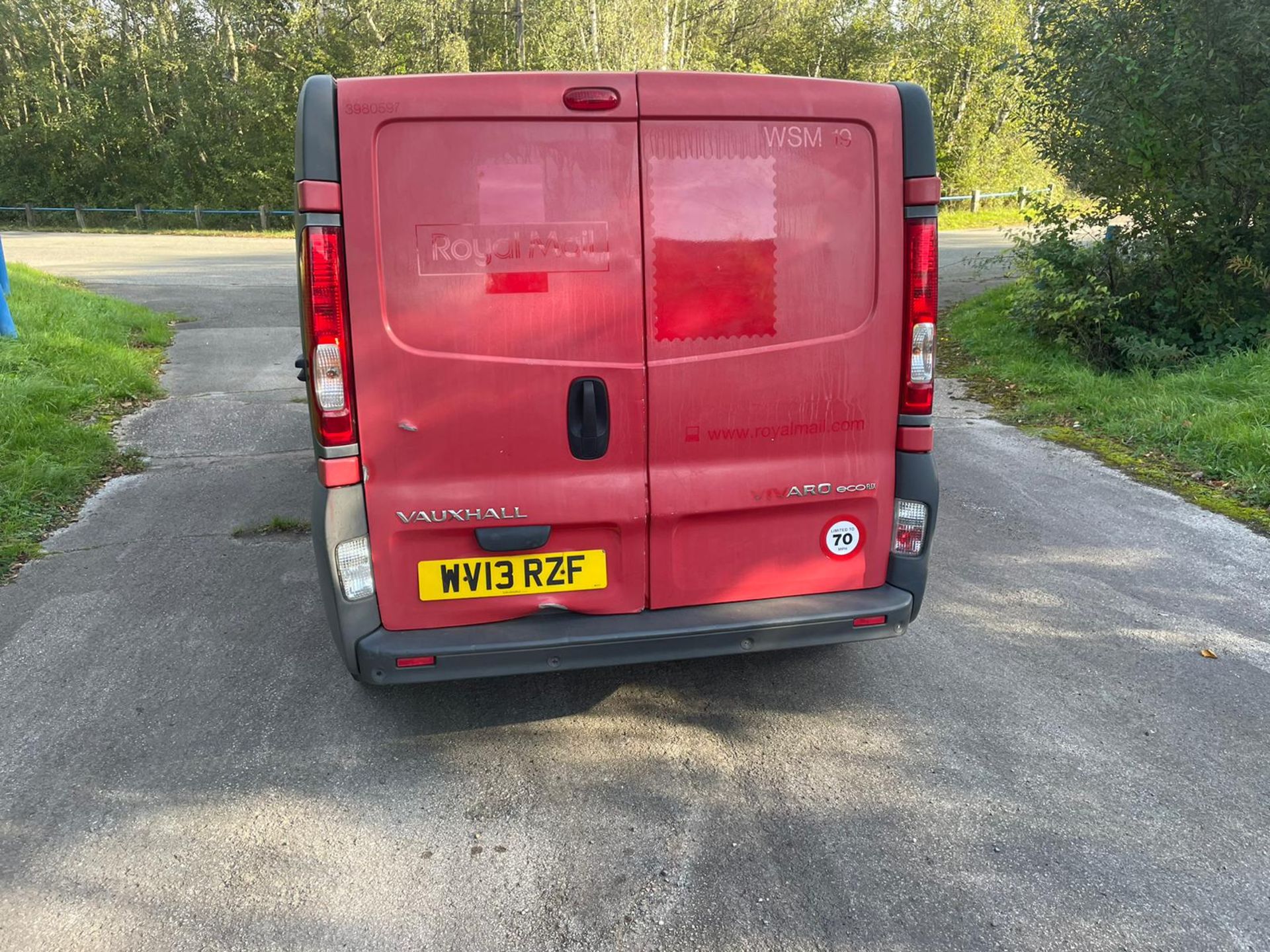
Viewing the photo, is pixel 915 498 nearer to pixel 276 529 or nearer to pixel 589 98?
pixel 589 98

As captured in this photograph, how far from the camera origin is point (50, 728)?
345 centimetres

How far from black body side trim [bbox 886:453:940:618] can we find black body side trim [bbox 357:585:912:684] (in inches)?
2.7

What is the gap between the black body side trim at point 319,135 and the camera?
275 cm

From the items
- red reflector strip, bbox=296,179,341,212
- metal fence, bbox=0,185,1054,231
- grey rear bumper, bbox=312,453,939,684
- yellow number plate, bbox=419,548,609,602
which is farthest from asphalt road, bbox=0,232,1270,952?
metal fence, bbox=0,185,1054,231

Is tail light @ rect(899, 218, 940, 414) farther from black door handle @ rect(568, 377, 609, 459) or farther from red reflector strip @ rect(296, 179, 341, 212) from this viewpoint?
red reflector strip @ rect(296, 179, 341, 212)

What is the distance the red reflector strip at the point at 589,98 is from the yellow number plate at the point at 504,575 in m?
1.43

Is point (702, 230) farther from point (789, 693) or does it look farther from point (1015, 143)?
point (1015, 143)

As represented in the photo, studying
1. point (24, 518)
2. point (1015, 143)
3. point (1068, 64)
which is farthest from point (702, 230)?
point (1015, 143)

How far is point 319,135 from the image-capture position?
108 inches

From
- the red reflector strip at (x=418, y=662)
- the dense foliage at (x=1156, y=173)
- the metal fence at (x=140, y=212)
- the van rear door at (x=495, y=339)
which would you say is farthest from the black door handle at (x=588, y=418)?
the metal fence at (x=140, y=212)

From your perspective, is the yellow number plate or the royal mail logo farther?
the yellow number plate

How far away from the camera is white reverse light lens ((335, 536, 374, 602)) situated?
3.04 metres

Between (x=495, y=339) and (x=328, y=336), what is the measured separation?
51 centimetres

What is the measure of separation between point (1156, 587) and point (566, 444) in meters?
3.26
